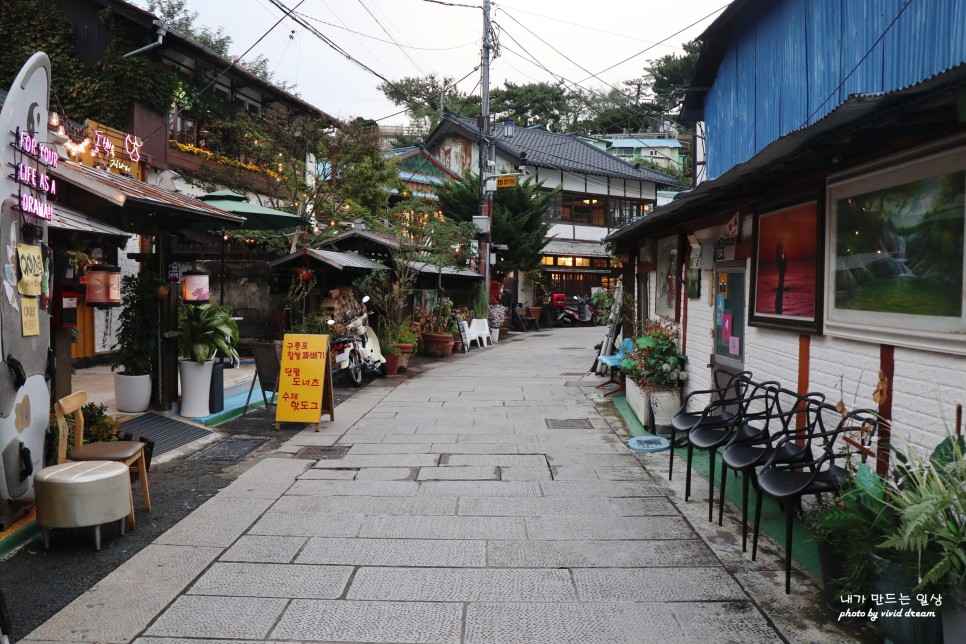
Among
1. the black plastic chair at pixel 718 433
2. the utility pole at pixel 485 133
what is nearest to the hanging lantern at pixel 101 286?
the black plastic chair at pixel 718 433

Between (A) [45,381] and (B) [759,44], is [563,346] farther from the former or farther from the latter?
(A) [45,381]

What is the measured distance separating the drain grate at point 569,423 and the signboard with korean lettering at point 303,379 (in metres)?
3.02

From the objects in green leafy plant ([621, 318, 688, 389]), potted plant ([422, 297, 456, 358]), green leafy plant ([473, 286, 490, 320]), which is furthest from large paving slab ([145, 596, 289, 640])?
green leafy plant ([473, 286, 490, 320])

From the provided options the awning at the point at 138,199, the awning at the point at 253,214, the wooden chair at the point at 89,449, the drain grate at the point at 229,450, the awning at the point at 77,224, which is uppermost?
the awning at the point at 253,214

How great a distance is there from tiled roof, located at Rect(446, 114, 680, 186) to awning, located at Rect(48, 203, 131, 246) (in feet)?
76.9

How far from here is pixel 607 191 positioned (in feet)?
107

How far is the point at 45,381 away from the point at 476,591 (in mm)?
3709

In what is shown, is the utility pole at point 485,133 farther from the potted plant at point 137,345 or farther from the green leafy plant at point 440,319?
the potted plant at point 137,345

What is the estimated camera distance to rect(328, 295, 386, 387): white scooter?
11.8m

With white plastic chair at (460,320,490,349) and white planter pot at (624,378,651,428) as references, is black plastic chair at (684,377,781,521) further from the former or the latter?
white plastic chair at (460,320,490,349)

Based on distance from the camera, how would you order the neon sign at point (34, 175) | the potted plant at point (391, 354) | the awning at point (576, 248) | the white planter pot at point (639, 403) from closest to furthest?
the neon sign at point (34, 175) < the white planter pot at point (639, 403) < the potted plant at point (391, 354) < the awning at point (576, 248)

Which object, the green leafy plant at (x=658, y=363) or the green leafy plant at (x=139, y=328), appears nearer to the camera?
the green leafy plant at (x=139, y=328)

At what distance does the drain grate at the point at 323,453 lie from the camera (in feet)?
23.1

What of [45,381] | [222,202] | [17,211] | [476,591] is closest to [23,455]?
[45,381]
